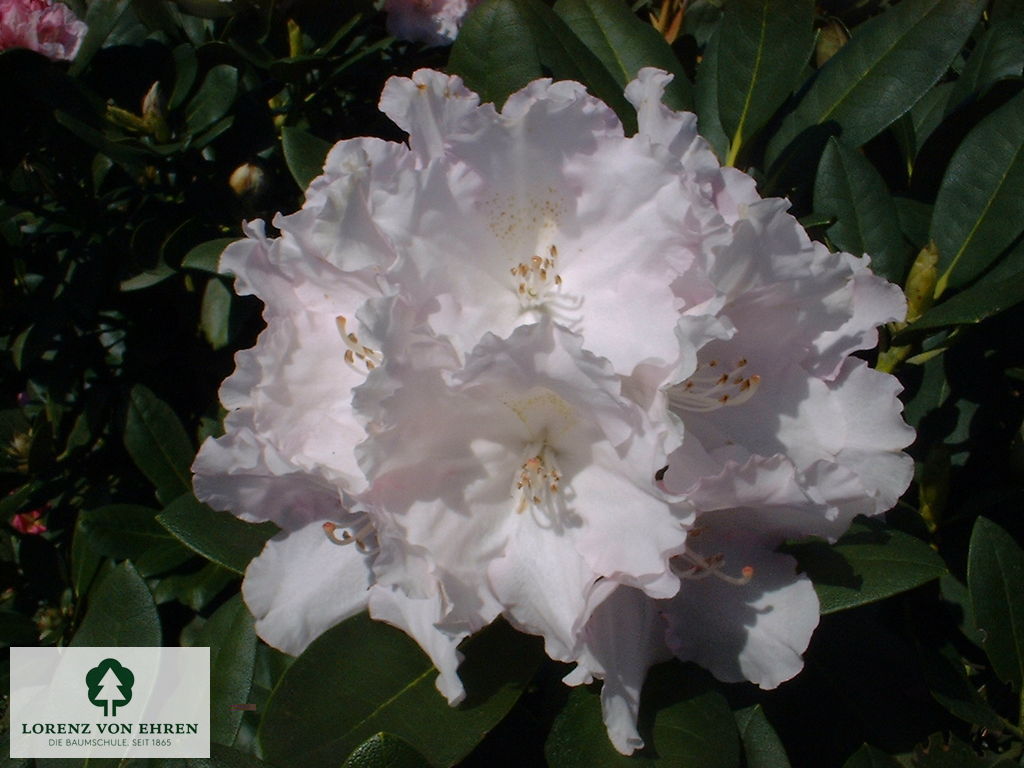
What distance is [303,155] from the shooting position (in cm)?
125

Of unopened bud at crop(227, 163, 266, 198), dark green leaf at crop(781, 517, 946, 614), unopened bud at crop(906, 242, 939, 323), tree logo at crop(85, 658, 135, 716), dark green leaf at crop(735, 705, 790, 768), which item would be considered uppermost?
unopened bud at crop(906, 242, 939, 323)

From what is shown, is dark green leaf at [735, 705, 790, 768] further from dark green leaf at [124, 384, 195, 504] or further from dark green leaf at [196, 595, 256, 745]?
dark green leaf at [124, 384, 195, 504]

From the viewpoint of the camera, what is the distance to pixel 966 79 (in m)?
1.37

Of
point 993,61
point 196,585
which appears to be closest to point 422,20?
point 993,61

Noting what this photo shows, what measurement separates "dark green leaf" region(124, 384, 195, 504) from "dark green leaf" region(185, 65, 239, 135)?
542mm

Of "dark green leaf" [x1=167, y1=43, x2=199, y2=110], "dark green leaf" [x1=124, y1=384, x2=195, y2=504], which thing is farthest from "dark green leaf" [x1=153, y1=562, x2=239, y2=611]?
"dark green leaf" [x1=167, y1=43, x2=199, y2=110]

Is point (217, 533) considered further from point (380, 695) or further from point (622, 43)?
point (622, 43)

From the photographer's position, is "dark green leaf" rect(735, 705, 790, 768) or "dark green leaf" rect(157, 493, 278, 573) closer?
"dark green leaf" rect(735, 705, 790, 768)

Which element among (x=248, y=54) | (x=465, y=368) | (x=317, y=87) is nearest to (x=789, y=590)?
(x=465, y=368)

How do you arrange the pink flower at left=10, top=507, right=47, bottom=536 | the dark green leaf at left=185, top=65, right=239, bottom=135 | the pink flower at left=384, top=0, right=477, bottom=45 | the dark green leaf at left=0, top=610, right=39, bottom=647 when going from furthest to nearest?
the pink flower at left=10, top=507, right=47, bottom=536, the pink flower at left=384, top=0, right=477, bottom=45, the dark green leaf at left=0, top=610, right=39, bottom=647, the dark green leaf at left=185, top=65, right=239, bottom=135

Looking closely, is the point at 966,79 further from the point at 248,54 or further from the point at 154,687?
the point at 154,687

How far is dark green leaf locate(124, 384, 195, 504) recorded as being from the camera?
5.15 feet

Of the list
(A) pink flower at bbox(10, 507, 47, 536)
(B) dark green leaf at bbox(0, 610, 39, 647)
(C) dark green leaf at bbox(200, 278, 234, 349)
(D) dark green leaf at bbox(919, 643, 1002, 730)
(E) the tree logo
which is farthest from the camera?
(A) pink flower at bbox(10, 507, 47, 536)

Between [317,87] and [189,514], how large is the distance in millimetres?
977
